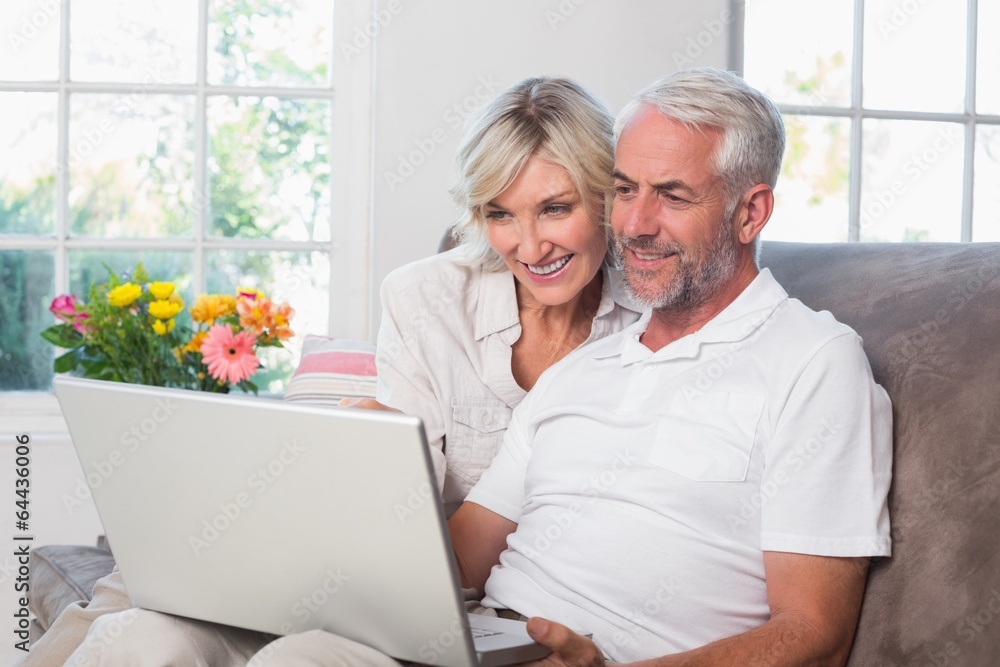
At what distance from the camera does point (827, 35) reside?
10.9 feet

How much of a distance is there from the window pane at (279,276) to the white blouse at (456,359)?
1393 mm

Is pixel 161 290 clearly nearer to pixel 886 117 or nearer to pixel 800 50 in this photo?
pixel 800 50

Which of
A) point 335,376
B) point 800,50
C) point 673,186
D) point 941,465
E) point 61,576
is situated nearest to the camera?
point 941,465

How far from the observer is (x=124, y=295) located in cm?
246

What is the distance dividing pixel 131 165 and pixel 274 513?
242cm

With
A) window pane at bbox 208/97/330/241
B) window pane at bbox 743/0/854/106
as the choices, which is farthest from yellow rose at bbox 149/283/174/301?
window pane at bbox 743/0/854/106

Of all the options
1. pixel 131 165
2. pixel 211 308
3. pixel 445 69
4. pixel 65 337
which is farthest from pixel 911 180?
pixel 65 337

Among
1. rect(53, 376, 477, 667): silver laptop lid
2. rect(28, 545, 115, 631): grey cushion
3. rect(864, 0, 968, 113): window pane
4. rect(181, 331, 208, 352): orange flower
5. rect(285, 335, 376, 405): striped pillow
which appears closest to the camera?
rect(53, 376, 477, 667): silver laptop lid

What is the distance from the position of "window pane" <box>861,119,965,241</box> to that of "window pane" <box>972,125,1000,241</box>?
7 cm

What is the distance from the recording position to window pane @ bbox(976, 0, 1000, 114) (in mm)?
3436

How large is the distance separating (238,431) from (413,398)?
0.77 metres

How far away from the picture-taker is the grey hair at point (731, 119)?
1.44 meters

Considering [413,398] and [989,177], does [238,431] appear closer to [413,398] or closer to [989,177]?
[413,398]

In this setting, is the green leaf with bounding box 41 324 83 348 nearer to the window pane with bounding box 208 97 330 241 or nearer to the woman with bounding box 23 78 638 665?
the window pane with bounding box 208 97 330 241
